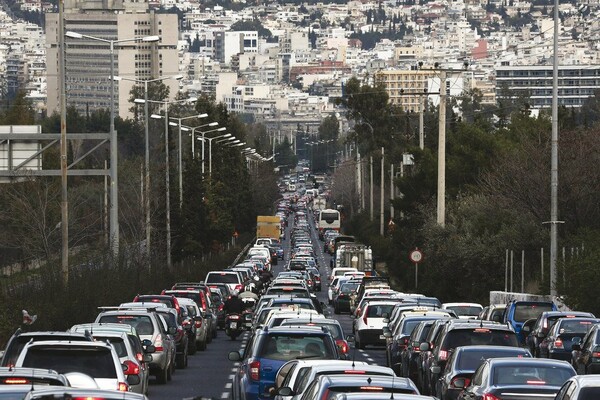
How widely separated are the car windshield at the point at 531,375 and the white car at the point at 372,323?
21.1 meters

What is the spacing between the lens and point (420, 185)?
83.9m

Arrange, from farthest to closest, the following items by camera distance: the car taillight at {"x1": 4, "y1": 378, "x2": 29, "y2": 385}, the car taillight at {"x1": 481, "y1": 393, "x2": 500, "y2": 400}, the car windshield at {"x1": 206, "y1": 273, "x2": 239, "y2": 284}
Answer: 1. the car windshield at {"x1": 206, "y1": 273, "x2": 239, "y2": 284}
2. the car taillight at {"x1": 481, "y1": 393, "x2": 500, "y2": 400}
3. the car taillight at {"x1": 4, "y1": 378, "x2": 29, "y2": 385}

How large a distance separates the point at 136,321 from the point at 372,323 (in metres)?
12.1

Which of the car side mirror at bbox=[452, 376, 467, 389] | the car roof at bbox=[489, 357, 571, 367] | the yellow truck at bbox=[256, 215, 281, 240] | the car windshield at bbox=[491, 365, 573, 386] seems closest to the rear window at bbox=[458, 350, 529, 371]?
the car side mirror at bbox=[452, 376, 467, 389]

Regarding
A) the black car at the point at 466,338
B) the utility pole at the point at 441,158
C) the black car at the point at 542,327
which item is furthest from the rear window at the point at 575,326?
the utility pole at the point at 441,158

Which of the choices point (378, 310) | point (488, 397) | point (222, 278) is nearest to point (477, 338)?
point (488, 397)

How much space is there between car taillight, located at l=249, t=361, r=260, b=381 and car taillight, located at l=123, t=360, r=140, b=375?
2436 mm

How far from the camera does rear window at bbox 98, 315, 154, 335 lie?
106 ft

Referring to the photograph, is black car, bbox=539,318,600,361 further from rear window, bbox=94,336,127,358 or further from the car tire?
rear window, bbox=94,336,127,358

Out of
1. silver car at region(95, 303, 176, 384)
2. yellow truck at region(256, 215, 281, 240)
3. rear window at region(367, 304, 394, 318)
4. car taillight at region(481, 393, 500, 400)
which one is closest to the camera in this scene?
car taillight at region(481, 393, 500, 400)

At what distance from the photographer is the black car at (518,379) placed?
21.1 meters

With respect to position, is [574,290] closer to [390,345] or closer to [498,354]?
[390,345]

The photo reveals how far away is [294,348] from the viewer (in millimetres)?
24469

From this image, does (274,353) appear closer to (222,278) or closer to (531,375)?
(531,375)
